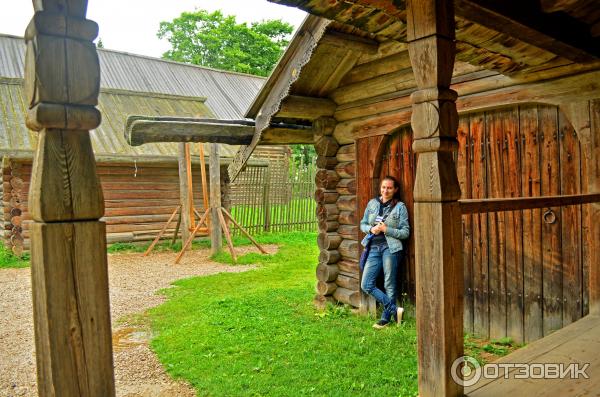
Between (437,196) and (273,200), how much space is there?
1351 cm

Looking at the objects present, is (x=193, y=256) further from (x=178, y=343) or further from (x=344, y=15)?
(x=344, y=15)

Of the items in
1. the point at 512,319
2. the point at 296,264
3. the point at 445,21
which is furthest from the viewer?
the point at 296,264

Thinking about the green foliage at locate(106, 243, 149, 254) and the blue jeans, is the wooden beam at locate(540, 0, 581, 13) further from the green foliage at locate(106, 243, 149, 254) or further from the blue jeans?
the green foliage at locate(106, 243, 149, 254)

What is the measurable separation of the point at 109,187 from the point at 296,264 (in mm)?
6328

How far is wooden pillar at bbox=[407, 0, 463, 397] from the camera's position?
225 centimetres

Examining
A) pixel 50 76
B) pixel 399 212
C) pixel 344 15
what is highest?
pixel 344 15

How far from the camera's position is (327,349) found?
194 inches

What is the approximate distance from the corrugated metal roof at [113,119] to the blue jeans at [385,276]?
29.6ft

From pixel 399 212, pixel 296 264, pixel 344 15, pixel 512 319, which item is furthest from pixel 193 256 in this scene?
pixel 344 15

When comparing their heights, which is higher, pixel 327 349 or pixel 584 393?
pixel 584 393

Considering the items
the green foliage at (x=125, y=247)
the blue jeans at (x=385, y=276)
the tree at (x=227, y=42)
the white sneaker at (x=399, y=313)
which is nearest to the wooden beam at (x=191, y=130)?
the blue jeans at (x=385, y=276)

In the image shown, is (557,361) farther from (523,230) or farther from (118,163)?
(118,163)

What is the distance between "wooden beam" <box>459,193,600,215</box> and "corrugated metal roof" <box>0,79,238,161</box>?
37.8ft

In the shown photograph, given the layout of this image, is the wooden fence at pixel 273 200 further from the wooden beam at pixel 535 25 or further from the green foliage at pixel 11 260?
the wooden beam at pixel 535 25
